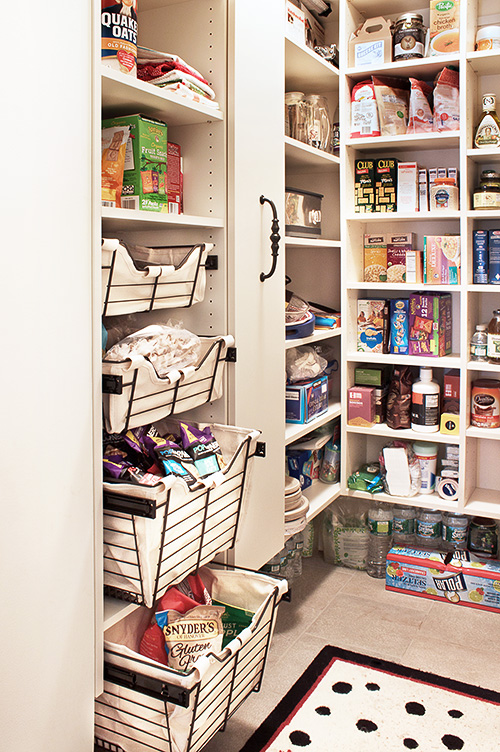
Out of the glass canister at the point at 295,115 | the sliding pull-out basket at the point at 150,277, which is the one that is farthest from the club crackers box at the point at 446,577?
the glass canister at the point at 295,115

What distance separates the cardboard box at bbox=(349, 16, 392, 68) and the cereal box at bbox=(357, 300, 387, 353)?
0.90 m

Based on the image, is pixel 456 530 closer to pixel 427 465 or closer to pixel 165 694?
pixel 427 465

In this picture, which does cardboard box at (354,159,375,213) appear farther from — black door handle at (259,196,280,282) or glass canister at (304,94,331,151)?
black door handle at (259,196,280,282)

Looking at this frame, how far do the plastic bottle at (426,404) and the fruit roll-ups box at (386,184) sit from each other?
66 centimetres

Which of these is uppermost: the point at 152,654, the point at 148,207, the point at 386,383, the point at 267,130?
the point at 267,130

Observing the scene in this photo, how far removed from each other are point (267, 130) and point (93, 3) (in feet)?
2.64

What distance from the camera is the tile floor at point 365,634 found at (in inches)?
80.9

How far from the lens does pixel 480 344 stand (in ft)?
8.50

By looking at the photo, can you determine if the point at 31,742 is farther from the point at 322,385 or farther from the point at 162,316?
the point at 322,385

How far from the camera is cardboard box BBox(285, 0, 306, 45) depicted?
7.45 feet

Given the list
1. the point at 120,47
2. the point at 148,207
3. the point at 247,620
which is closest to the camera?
the point at 120,47

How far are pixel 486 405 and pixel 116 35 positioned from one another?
1.85 m

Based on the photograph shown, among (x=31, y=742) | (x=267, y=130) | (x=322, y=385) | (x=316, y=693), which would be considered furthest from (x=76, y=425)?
(x=322, y=385)

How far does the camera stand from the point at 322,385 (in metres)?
2.59
